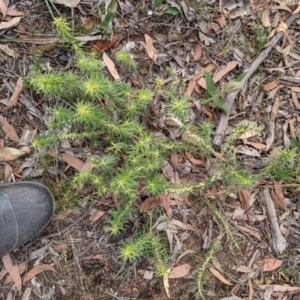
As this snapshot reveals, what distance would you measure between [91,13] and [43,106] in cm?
60

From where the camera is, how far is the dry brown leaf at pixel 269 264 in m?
2.58

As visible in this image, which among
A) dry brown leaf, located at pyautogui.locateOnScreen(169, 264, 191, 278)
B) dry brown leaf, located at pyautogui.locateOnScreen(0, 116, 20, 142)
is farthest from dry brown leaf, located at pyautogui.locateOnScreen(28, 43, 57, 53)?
dry brown leaf, located at pyautogui.locateOnScreen(169, 264, 191, 278)

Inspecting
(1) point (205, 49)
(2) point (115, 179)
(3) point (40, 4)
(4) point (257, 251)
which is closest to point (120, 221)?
(2) point (115, 179)

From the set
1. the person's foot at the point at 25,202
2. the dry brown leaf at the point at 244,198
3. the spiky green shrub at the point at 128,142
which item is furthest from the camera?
the dry brown leaf at the point at 244,198

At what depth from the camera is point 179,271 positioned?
2516mm

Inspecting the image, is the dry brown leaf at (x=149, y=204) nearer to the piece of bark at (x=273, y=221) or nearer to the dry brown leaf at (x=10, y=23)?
the piece of bark at (x=273, y=221)

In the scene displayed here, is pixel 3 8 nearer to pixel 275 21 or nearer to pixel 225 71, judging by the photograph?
pixel 225 71

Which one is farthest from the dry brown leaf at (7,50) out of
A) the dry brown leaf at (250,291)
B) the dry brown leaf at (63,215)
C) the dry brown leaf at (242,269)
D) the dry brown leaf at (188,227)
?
the dry brown leaf at (250,291)

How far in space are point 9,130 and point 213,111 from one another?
1171 millimetres

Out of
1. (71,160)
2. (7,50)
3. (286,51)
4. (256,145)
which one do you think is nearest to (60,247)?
(71,160)

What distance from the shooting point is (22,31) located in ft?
8.16

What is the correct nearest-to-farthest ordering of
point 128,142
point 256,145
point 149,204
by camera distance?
point 128,142, point 149,204, point 256,145

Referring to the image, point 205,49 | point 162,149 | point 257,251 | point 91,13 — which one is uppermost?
point 91,13

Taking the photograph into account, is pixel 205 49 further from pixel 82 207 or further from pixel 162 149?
pixel 82 207
